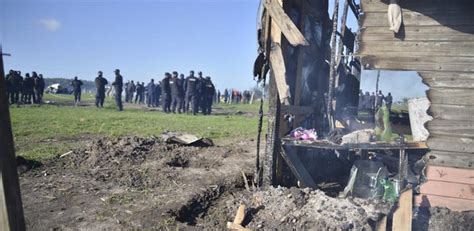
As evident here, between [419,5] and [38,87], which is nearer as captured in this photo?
[419,5]

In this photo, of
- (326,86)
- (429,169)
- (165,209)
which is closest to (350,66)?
(326,86)

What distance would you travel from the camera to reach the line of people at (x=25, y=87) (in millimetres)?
21594

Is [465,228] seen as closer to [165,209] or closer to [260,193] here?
[260,193]

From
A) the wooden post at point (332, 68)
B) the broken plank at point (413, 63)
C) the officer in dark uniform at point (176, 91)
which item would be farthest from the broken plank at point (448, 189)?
the officer in dark uniform at point (176, 91)

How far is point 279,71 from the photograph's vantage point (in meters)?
4.80

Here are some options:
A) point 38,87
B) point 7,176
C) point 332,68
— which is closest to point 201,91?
point 38,87

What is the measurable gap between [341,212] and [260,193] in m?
1.13

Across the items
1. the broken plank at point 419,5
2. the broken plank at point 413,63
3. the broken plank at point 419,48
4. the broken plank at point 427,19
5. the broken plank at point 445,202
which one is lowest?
the broken plank at point 445,202

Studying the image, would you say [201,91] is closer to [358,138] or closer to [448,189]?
[358,138]

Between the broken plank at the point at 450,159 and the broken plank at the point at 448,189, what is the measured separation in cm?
23

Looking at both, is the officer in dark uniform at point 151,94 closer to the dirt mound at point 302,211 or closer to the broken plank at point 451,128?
the dirt mound at point 302,211

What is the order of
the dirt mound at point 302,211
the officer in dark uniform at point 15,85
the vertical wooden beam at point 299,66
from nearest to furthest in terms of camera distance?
1. the dirt mound at point 302,211
2. the vertical wooden beam at point 299,66
3. the officer in dark uniform at point 15,85

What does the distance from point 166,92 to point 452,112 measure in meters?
18.2

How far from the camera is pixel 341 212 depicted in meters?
4.33
